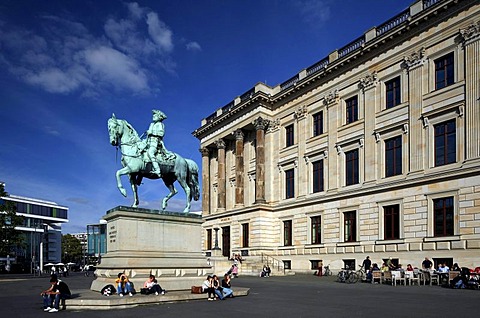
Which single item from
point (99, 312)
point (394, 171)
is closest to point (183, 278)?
point (99, 312)

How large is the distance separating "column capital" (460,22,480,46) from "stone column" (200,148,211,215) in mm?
40117

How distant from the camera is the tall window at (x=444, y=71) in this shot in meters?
32.8

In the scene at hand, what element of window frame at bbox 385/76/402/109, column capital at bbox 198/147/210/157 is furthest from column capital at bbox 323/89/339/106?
column capital at bbox 198/147/210/157

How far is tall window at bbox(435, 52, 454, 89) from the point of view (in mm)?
32750

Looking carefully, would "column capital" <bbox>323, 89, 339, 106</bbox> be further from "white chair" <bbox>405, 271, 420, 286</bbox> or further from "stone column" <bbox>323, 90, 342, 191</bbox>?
"white chair" <bbox>405, 271, 420, 286</bbox>

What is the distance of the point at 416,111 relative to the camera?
34.6 meters

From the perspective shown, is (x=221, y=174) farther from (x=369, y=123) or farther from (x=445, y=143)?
(x=445, y=143)

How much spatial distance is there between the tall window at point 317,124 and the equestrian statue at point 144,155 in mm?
26200

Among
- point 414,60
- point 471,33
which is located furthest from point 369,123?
point 471,33

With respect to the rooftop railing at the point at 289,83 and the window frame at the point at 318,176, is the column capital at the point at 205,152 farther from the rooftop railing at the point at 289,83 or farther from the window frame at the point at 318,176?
the window frame at the point at 318,176

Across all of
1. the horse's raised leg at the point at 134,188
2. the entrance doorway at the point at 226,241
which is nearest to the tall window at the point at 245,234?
the entrance doorway at the point at 226,241

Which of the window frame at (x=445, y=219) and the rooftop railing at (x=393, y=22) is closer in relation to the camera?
the window frame at (x=445, y=219)

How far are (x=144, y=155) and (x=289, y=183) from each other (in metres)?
30.6

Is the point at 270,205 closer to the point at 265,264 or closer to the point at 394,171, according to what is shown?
the point at 265,264
